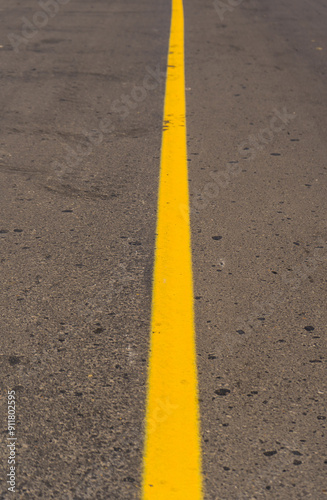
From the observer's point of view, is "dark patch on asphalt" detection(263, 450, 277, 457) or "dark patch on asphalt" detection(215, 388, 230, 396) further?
"dark patch on asphalt" detection(215, 388, 230, 396)

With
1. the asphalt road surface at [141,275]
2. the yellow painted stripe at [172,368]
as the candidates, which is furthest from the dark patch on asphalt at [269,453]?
the yellow painted stripe at [172,368]

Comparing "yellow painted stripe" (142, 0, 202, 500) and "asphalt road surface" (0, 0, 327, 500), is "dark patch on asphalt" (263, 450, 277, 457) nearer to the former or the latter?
"asphalt road surface" (0, 0, 327, 500)

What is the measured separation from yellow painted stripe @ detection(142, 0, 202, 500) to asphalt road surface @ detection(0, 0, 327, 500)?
0.03 metres

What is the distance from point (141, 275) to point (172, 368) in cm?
62

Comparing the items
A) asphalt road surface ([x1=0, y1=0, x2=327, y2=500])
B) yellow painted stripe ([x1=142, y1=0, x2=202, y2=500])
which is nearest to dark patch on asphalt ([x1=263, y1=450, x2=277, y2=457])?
asphalt road surface ([x1=0, y1=0, x2=327, y2=500])

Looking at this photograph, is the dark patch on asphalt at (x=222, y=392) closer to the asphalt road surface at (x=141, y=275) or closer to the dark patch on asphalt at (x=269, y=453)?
the asphalt road surface at (x=141, y=275)

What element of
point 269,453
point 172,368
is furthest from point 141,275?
point 269,453

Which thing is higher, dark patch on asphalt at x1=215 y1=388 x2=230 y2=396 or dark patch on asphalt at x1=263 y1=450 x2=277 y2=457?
dark patch on asphalt at x1=263 y1=450 x2=277 y2=457

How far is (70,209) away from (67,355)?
1254 mm

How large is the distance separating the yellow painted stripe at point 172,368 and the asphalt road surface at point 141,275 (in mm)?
34

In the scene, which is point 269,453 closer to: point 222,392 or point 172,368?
point 222,392

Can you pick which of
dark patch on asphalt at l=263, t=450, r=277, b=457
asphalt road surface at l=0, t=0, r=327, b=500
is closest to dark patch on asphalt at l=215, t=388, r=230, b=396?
asphalt road surface at l=0, t=0, r=327, b=500

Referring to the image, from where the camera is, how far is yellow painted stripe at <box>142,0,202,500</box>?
1.62 meters

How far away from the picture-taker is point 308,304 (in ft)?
7.86
